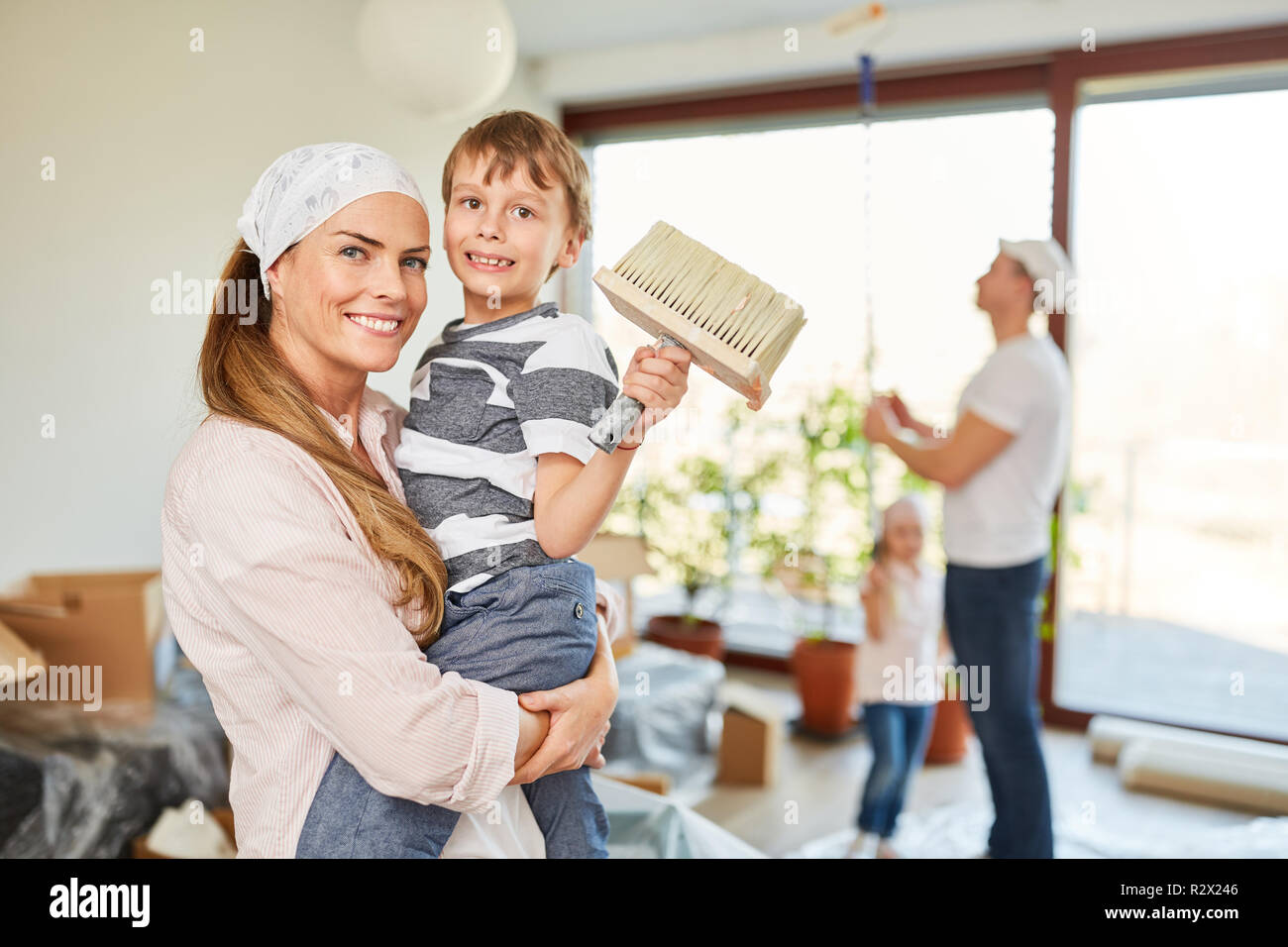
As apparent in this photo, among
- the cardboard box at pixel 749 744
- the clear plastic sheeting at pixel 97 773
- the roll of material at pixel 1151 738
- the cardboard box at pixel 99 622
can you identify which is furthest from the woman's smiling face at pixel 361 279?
the roll of material at pixel 1151 738

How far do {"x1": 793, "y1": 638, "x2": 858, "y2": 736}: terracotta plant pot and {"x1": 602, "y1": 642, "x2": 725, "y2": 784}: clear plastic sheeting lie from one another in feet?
1.12

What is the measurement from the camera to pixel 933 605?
259 centimetres

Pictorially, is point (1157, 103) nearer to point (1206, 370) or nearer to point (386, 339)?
point (1206, 370)

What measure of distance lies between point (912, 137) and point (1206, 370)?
3.94 feet

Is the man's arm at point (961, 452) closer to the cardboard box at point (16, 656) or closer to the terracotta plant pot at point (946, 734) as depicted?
the terracotta plant pot at point (946, 734)

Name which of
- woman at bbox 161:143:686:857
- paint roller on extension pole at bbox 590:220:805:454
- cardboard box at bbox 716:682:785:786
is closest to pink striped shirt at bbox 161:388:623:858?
woman at bbox 161:143:686:857

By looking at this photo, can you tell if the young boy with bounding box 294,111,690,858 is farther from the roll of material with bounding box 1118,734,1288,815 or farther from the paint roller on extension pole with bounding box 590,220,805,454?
the roll of material with bounding box 1118,734,1288,815

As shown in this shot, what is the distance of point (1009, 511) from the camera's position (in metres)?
2.10

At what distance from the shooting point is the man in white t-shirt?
209 centimetres

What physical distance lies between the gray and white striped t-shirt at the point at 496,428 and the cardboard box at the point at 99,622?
0.98 m

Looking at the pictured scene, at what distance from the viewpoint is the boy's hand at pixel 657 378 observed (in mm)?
784

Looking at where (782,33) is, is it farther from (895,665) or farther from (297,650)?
(297,650)

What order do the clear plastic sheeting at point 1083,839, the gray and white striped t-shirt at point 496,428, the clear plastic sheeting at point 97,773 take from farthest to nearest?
the clear plastic sheeting at point 1083,839, the clear plastic sheeting at point 97,773, the gray and white striped t-shirt at point 496,428
